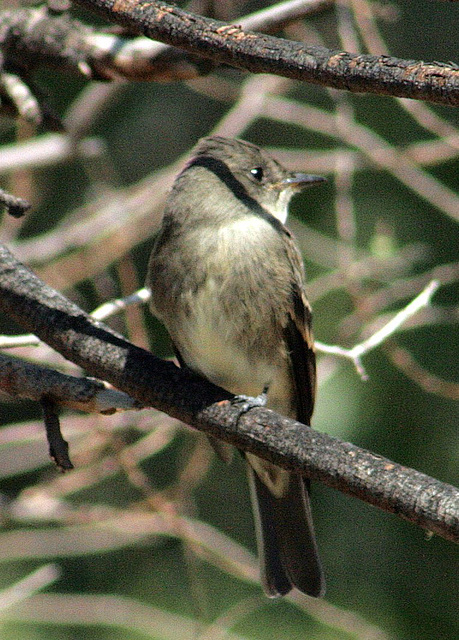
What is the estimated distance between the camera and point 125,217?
487 cm

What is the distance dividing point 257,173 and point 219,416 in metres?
1.36

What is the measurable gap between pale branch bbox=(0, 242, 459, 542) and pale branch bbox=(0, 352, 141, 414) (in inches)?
2.0

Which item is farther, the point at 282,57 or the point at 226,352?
the point at 226,352

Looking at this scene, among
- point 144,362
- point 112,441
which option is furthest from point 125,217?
point 144,362

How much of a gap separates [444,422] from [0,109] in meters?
2.49

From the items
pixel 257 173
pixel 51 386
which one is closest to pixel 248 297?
pixel 257 173

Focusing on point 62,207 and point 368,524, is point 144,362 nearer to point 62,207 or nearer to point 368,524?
point 368,524

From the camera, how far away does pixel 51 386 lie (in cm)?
232

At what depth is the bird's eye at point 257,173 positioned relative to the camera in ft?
10.9

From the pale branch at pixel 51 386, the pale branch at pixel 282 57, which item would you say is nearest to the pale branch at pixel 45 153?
the pale branch at pixel 51 386

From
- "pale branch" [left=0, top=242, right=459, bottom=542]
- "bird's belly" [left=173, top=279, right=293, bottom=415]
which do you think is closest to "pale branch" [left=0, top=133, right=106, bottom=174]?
"bird's belly" [left=173, top=279, right=293, bottom=415]

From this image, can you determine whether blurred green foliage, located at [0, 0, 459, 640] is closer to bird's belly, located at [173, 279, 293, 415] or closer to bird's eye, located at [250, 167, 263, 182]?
bird's eye, located at [250, 167, 263, 182]

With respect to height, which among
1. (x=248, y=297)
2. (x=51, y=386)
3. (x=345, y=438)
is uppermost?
(x=51, y=386)

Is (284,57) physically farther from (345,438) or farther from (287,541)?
(345,438)
